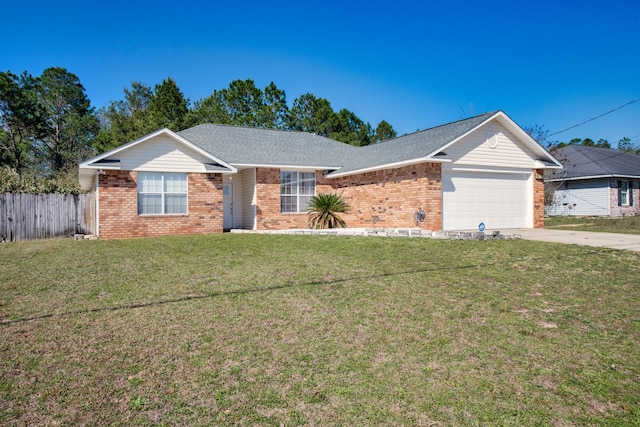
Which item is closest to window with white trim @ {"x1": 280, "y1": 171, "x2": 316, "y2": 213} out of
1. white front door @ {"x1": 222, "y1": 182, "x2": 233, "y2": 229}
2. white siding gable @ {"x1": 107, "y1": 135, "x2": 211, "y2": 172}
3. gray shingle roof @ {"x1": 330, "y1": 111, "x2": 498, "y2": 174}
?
gray shingle roof @ {"x1": 330, "y1": 111, "x2": 498, "y2": 174}

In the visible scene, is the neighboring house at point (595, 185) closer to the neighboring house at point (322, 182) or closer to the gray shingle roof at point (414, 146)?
the neighboring house at point (322, 182)

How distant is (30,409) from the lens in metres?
3.53

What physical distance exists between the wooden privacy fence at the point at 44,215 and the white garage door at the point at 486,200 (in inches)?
544

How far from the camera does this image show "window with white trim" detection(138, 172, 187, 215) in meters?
15.3

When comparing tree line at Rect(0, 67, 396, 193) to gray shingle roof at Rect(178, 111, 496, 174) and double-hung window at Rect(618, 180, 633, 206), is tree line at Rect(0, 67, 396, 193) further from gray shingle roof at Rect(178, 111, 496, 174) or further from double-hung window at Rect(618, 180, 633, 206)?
double-hung window at Rect(618, 180, 633, 206)

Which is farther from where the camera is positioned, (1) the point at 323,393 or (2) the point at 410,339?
(2) the point at 410,339

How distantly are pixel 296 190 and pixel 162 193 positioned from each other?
5.69m

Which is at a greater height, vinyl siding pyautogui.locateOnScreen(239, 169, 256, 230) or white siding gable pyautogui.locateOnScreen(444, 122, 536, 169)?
white siding gable pyautogui.locateOnScreen(444, 122, 536, 169)

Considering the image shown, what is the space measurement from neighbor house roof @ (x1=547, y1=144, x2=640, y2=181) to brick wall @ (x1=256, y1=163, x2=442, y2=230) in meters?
16.3

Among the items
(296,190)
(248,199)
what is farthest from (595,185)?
(248,199)

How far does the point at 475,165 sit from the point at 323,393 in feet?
45.6

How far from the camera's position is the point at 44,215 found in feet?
54.6

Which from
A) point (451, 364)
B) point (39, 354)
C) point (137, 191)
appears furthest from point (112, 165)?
point (451, 364)

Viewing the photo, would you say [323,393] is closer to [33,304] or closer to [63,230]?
[33,304]
